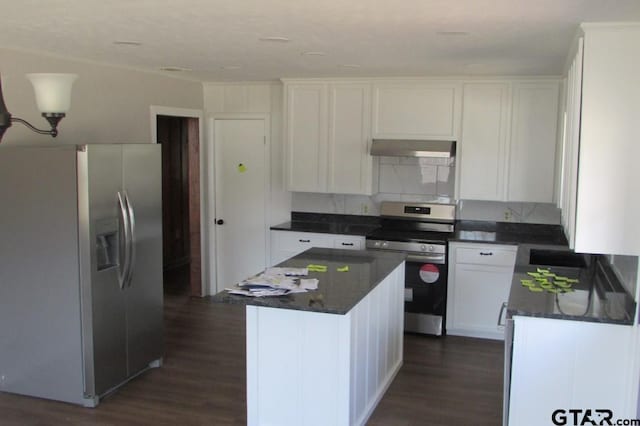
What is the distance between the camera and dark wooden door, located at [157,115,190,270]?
7.84 meters

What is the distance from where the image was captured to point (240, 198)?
21.9 feet

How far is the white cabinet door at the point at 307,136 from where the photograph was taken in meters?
6.02

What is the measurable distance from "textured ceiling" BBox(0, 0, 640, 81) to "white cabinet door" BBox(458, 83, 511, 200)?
359 millimetres

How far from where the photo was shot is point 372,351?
3902 millimetres

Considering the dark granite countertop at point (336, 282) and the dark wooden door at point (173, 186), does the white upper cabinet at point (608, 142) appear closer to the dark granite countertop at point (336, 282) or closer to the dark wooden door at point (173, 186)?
the dark granite countertop at point (336, 282)

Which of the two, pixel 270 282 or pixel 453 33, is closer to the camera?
pixel 453 33

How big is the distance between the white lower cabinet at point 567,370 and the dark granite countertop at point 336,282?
3.03ft

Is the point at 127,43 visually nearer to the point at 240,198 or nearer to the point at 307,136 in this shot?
the point at 307,136

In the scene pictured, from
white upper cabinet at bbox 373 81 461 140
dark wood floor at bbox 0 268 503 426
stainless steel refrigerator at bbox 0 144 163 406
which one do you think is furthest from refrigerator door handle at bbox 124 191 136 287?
white upper cabinet at bbox 373 81 461 140

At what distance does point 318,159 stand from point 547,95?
2149 millimetres

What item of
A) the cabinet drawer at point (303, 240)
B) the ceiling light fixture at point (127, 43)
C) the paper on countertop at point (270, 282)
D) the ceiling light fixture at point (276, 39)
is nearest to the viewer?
the paper on countertop at point (270, 282)

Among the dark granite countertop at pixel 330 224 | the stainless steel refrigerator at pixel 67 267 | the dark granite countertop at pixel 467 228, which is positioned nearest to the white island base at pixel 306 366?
the stainless steel refrigerator at pixel 67 267

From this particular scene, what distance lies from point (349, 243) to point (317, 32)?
2736mm

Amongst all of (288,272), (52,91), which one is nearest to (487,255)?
(288,272)
